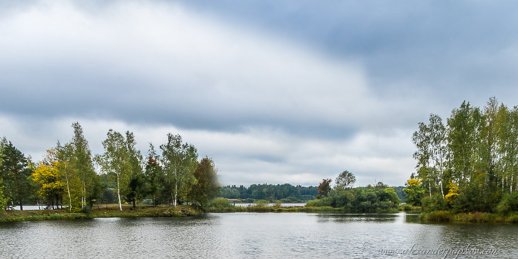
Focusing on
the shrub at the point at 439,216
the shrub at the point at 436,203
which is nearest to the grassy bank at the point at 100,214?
the shrub at the point at 436,203

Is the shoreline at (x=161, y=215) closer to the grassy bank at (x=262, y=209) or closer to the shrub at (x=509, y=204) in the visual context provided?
the shrub at (x=509, y=204)

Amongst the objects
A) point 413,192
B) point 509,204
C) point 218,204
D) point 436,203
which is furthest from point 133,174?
point 413,192

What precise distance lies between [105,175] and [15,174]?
2032 cm

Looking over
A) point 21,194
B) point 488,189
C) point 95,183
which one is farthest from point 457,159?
point 21,194

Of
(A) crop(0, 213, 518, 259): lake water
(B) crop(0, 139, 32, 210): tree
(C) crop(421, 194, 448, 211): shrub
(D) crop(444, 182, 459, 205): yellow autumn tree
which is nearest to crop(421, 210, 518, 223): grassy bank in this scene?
(C) crop(421, 194, 448, 211): shrub

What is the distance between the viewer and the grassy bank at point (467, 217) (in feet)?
238

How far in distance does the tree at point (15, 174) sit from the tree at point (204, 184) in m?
42.1

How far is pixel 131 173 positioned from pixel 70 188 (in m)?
14.7

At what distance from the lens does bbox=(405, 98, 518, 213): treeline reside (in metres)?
78.3

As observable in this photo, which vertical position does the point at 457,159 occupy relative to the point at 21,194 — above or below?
above

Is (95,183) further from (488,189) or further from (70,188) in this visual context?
(488,189)

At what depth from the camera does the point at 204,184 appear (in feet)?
419

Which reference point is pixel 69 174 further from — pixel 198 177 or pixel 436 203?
pixel 436 203

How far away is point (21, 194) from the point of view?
4136 inches
